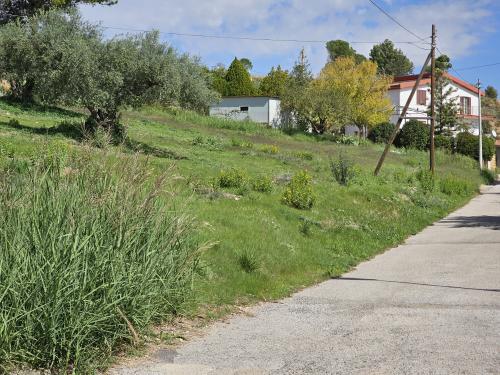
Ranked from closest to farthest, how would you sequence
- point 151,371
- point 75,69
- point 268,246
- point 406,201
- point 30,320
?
point 30,320 → point 151,371 → point 268,246 → point 75,69 → point 406,201

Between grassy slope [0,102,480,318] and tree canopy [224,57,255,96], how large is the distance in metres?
21.5

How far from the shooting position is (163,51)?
2405 cm

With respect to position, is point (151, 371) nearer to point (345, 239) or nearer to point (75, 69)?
point (345, 239)

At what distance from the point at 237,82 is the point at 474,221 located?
40.3 meters

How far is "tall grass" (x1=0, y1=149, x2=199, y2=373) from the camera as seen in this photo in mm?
5406

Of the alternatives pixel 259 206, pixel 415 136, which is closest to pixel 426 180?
pixel 259 206

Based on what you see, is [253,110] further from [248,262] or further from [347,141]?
[248,262]

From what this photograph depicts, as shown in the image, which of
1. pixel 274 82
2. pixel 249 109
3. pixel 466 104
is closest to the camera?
pixel 249 109

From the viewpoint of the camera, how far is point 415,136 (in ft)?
176

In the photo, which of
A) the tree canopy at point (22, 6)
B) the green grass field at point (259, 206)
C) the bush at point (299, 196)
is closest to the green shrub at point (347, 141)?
the green grass field at point (259, 206)

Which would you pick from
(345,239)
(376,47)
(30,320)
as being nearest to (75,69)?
(345,239)

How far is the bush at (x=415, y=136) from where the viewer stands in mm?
53531

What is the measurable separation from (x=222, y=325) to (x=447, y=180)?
1061 inches

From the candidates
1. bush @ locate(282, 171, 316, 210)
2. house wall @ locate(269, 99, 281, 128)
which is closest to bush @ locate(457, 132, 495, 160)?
house wall @ locate(269, 99, 281, 128)
